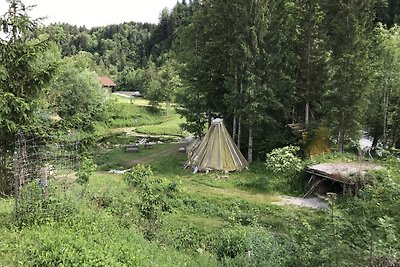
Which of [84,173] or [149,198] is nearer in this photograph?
[84,173]

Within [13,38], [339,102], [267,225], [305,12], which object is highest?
[305,12]

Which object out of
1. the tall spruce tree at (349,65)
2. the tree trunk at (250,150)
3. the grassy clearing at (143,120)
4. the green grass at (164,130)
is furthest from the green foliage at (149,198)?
the grassy clearing at (143,120)

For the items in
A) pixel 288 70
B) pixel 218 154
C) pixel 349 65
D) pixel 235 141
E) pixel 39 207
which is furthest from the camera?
pixel 235 141

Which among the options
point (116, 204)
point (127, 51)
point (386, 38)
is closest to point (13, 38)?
point (116, 204)

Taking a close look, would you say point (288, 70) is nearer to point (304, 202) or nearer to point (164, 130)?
point (304, 202)

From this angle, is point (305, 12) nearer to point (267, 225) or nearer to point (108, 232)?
point (267, 225)

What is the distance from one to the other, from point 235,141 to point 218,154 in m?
3.11

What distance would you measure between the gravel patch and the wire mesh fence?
30.5ft

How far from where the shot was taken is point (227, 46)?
24.8 metres

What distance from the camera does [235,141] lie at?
2577 centimetres

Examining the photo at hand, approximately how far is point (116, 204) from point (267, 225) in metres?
6.03

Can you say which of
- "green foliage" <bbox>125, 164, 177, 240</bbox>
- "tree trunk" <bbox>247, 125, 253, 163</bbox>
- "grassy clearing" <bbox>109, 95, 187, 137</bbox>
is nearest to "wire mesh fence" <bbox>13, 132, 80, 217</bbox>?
"green foliage" <bbox>125, 164, 177, 240</bbox>

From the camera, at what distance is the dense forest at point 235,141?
27.1ft

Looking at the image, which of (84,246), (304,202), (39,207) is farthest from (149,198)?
(304,202)
